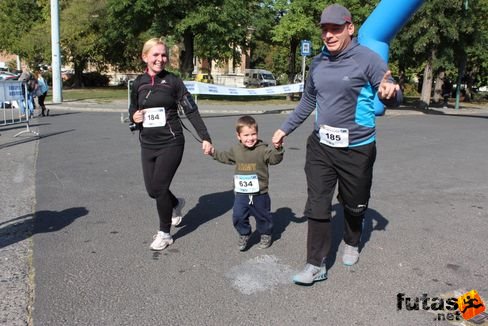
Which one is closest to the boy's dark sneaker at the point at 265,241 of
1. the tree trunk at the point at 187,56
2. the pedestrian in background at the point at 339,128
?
the pedestrian in background at the point at 339,128

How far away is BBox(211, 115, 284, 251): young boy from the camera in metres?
4.28

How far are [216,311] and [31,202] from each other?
11.8 feet

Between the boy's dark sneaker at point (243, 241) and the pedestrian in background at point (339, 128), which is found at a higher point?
the pedestrian in background at point (339, 128)

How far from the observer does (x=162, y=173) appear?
14.2 feet

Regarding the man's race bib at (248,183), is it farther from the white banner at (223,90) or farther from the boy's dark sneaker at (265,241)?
the white banner at (223,90)

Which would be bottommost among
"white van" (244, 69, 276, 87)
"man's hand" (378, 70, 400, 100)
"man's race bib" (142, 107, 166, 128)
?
"man's race bib" (142, 107, 166, 128)

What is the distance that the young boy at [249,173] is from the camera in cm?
428

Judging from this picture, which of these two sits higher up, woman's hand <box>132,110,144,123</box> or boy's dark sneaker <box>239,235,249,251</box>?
woman's hand <box>132,110,144,123</box>

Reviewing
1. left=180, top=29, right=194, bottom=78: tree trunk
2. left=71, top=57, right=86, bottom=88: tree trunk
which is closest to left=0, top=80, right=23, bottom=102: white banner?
left=180, top=29, right=194, bottom=78: tree trunk

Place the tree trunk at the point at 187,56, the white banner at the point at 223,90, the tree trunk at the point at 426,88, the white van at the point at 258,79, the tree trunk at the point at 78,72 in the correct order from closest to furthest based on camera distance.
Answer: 1. the white banner at the point at 223,90
2. the tree trunk at the point at 426,88
3. the tree trunk at the point at 187,56
4. the tree trunk at the point at 78,72
5. the white van at the point at 258,79

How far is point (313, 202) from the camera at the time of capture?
12.3 feet

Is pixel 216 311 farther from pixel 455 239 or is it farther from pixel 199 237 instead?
pixel 455 239

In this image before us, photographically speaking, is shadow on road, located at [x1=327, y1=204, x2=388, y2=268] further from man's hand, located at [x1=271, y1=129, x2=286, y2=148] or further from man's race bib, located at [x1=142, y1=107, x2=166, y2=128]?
man's race bib, located at [x1=142, y1=107, x2=166, y2=128]

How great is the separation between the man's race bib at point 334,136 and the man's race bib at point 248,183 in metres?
0.80
